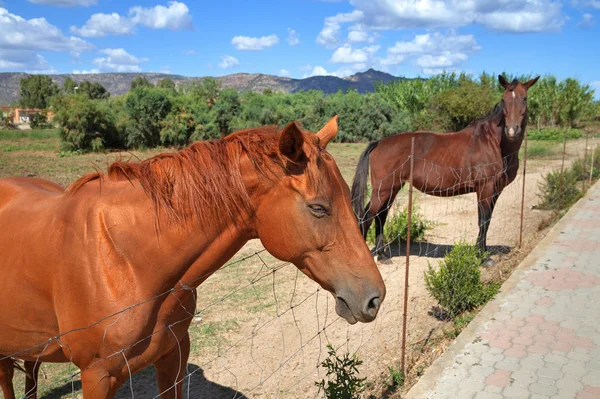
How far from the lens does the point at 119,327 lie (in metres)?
1.83

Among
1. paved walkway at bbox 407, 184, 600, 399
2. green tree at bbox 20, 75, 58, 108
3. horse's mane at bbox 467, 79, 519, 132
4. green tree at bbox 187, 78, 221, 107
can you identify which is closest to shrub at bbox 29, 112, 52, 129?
green tree at bbox 187, 78, 221, 107

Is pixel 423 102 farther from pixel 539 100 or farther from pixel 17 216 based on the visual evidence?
pixel 17 216

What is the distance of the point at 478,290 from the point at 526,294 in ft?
2.34

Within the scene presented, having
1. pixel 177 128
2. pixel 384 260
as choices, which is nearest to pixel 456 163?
pixel 384 260

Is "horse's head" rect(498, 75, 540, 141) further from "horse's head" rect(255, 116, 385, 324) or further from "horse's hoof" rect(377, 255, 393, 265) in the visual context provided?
"horse's head" rect(255, 116, 385, 324)

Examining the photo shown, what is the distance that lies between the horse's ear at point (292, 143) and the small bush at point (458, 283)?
10.6 ft

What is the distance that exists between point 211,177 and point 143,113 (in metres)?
30.5

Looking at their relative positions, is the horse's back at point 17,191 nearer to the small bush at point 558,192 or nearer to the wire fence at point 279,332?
the wire fence at point 279,332

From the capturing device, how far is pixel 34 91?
82.8 m

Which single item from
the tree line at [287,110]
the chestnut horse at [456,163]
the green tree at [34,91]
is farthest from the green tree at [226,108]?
the green tree at [34,91]

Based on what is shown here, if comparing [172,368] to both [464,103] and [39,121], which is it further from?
[39,121]

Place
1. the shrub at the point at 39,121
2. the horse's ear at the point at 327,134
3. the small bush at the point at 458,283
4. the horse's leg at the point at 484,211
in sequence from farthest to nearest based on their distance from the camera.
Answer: the shrub at the point at 39,121 → the horse's leg at the point at 484,211 → the small bush at the point at 458,283 → the horse's ear at the point at 327,134

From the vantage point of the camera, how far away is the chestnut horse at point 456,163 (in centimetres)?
649

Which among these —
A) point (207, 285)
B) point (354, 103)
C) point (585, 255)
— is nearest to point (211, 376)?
point (207, 285)
